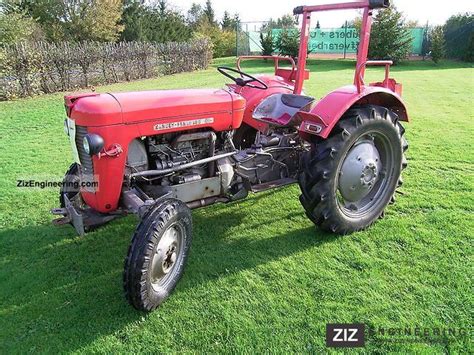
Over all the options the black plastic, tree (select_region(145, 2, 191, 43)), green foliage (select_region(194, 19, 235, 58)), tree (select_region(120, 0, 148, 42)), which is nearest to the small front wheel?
the black plastic

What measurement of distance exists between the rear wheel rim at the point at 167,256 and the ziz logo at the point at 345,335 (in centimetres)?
111

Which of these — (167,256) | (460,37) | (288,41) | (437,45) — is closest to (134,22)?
(288,41)

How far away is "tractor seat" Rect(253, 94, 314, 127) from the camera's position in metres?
3.88

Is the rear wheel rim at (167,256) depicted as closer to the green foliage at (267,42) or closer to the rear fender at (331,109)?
the rear fender at (331,109)

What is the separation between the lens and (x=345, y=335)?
248 cm

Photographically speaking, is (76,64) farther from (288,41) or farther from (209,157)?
(288,41)

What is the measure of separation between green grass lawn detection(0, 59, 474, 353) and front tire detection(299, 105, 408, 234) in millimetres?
198

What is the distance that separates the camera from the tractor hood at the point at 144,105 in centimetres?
269

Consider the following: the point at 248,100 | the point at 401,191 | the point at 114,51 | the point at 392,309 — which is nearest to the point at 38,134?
the point at 248,100

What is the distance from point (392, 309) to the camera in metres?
2.69

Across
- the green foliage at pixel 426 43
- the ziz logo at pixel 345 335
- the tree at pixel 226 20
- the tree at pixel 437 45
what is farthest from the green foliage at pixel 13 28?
the tree at pixel 226 20

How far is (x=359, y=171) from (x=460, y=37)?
2290cm

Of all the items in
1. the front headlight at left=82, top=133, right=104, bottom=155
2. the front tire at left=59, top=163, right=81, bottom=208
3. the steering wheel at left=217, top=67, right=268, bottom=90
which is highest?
the steering wheel at left=217, top=67, right=268, bottom=90

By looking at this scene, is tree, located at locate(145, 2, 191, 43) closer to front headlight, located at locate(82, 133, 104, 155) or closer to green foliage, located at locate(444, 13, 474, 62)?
green foliage, located at locate(444, 13, 474, 62)
